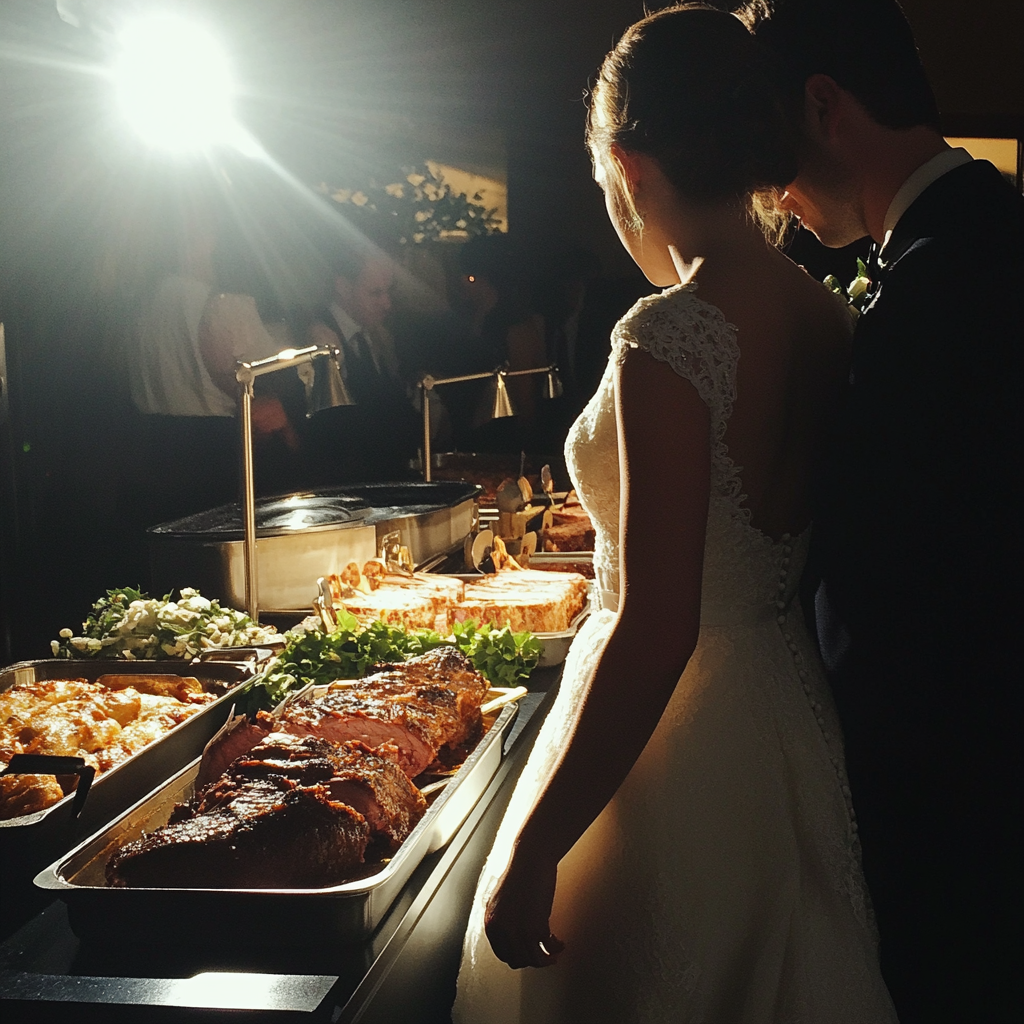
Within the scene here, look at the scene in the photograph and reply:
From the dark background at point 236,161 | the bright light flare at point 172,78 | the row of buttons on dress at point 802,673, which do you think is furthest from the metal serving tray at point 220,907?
the dark background at point 236,161

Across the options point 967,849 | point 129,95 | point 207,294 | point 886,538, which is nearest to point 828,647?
point 886,538

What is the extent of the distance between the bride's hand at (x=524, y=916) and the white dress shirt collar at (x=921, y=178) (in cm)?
109

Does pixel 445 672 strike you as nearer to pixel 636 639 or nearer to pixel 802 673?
pixel 802 673

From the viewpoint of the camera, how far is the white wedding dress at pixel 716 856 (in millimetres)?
1443

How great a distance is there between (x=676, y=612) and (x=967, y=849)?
1.87 feet

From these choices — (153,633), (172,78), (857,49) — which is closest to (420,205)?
(172,78)

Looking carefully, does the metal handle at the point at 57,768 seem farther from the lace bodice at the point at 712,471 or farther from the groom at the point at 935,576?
the groom at the point at 935,576

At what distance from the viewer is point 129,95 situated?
402 cm

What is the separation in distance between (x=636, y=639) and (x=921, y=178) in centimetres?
86

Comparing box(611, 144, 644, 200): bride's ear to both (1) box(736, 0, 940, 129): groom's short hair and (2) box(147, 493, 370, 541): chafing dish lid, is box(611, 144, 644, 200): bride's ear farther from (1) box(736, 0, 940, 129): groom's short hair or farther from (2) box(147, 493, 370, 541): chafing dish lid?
(2) box(147, 493, 370, 541): chafing dish lid

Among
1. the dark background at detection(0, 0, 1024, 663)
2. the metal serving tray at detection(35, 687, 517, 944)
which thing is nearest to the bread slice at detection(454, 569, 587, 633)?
the metal serving tray at detection(35, 687, 517, 944)

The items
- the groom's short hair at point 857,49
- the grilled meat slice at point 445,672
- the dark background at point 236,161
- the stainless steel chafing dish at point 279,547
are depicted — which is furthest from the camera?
the dark background at point 236,161

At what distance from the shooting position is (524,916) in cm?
134

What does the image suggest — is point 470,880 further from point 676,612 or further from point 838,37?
point 838,37
